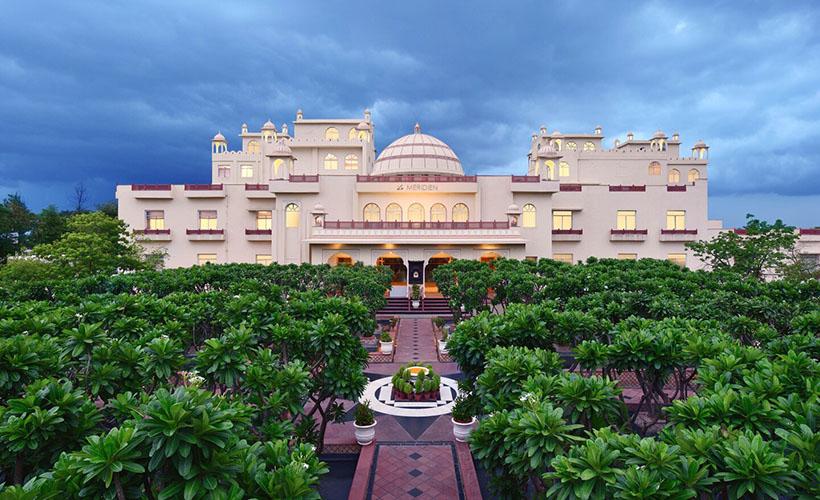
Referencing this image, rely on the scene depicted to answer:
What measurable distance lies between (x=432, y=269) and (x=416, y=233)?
4.03 meters

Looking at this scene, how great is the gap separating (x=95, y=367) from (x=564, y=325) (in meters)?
8.45

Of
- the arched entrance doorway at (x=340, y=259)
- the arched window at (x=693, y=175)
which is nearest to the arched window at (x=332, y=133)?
the arched entrance doorway at (x=340, y=259)

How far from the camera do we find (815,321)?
27.9 ft

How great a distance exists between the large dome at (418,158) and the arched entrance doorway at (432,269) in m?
8.62

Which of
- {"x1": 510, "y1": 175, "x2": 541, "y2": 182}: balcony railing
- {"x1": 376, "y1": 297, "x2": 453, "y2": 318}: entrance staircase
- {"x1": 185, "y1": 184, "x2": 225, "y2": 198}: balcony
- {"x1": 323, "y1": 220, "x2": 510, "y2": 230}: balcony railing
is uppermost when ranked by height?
{"x1": 510, "y1": 175, "x2": 541, "y2": 182}: balcony railing

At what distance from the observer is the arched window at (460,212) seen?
34.3 meters

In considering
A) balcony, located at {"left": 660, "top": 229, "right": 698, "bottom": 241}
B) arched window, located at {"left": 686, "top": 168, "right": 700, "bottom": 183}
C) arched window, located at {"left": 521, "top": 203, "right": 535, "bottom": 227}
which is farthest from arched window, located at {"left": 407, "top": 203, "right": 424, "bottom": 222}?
arched window, located at {"left": 686, "top": 168, "right": 700, "bottom": 183}

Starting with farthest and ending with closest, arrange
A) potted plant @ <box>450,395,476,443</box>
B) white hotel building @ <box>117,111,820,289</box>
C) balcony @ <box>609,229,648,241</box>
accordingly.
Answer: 1. balcony @ <box>609,229,648,241</box>
2. white hotel building @ <box>117,111,820,289</box>
3. potted plant @ <box>450,395,476,443</box>

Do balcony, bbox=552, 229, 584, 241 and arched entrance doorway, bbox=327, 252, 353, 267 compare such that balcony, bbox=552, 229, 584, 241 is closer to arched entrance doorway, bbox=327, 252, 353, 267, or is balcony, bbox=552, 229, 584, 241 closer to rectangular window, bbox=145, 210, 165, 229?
arched entrance doorway, bbox=327, 252, 353, 267

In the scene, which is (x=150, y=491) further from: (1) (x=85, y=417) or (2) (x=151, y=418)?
(1) (x=85, y=417)

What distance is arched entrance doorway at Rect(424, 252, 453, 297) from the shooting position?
102 ft

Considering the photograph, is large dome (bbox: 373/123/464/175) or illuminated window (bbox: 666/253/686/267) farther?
large dome (bbox: 373/123/464/175)

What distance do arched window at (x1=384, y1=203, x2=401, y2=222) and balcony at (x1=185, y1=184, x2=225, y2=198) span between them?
14410 millimetres

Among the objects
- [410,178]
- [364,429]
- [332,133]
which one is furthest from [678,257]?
[364,429]
